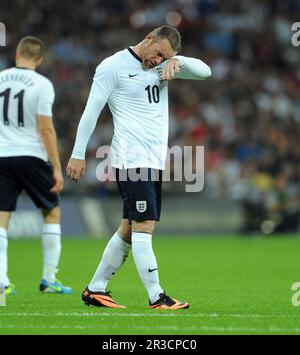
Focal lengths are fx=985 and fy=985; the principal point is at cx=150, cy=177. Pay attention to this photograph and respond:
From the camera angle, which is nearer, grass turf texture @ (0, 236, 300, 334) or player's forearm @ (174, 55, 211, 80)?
grass turf texture @ (0, 236, 300, 334)

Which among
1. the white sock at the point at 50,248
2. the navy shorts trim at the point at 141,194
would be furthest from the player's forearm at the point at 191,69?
the white sock at the point at 50,248

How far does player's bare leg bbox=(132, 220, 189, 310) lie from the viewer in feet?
25.3

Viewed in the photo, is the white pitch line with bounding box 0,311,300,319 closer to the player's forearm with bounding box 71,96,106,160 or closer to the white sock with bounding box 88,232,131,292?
the white sock with bounding box 88,232,131,292

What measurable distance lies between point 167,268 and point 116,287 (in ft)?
9.22

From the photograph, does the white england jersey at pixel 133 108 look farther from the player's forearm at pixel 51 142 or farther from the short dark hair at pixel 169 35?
the player's forearm at pixel 51 142

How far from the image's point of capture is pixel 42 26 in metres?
24.1

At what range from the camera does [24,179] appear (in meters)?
9.36

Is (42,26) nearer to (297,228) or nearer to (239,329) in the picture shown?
(297,228)

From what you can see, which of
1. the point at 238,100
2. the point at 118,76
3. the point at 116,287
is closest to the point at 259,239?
the point at 238,100

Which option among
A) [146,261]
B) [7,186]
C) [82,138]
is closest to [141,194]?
[146,261]

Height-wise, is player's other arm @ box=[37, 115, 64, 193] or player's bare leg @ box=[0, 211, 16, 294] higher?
player's other arm @ box=[37, 115, 64, 193]

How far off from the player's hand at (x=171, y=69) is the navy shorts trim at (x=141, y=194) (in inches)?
29.6

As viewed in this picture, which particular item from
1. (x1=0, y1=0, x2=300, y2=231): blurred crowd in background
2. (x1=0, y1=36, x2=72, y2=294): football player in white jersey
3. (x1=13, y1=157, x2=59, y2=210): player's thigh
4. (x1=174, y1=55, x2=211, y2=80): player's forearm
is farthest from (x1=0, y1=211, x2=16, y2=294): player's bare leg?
(x1=0, y1=0, x2=300, y2=231): blurred crowd in background

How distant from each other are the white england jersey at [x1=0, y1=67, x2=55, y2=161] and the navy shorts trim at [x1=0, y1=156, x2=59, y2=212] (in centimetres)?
8
